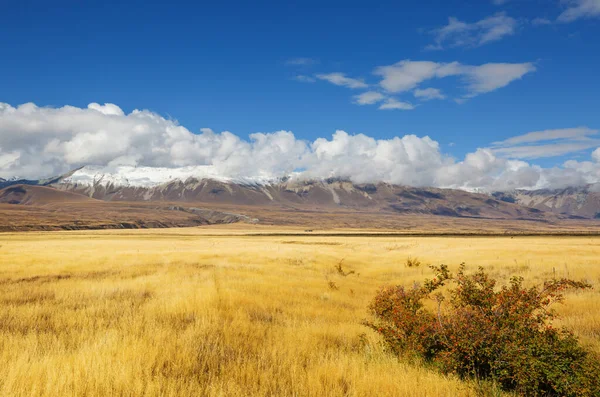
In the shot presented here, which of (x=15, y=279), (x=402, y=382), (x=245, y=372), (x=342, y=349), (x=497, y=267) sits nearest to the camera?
(x=402, y=382)

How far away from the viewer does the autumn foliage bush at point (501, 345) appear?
5.08 meters

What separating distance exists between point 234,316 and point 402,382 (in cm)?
508

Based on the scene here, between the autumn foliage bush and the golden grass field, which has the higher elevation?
the autumn foliage bush

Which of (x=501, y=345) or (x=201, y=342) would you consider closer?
(x=501, y=345)

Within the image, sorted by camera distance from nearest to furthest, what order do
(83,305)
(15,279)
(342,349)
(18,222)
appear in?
(342,349) < (83,305) < (15,279) < (18,222)

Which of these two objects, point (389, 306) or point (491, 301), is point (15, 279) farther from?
point (491, 301)

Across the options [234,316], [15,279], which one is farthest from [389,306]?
[15,279]

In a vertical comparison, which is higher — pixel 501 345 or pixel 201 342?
pixel 501 345

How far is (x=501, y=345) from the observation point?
5660mm

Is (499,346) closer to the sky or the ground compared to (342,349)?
closer to the sky

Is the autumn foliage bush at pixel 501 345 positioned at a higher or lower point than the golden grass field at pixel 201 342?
higher

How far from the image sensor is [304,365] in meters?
6.25

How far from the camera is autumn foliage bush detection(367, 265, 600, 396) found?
5082mm

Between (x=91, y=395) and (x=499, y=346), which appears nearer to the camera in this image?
(x=91, y=395)
